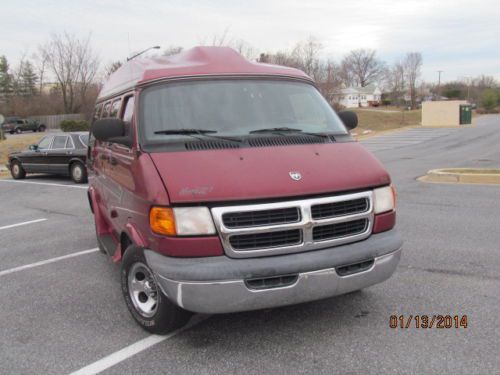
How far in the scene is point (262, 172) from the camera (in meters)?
3.48

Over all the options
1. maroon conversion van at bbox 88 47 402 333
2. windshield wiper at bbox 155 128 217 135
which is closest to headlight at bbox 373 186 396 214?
maroon conversion van at bbox 88 47 402 333

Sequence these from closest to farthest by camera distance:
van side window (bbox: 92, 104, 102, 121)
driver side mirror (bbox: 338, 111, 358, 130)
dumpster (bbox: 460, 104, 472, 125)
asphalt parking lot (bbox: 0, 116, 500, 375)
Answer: asphalt parking lot (bbox: 0, 116, 500, 375)
driver side mirror (bbox: 338, 111, 358, 130)
van side window (bbox: 92, 104, 102, 121)
dumpster (bbox: 460, 104, 472, 125)

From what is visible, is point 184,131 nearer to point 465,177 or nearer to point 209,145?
point 209,145

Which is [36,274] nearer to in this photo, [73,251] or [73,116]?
[73,251]

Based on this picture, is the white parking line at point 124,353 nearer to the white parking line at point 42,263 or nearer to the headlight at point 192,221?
the headlight at point 192,221

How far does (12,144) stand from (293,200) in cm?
2919

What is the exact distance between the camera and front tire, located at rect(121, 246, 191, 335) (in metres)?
3.60

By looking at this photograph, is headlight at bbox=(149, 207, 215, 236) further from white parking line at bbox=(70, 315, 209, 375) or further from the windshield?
white parking line at bbox=(70, 315, 209, 375)

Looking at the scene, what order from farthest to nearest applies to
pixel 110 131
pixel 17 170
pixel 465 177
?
1. pixel 17 170
2. pixel 465 177
3. pixel 110 131

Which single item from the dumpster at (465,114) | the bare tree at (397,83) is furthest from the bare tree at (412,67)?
the dumpster at (465,114)

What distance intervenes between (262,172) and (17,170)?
1531 cm

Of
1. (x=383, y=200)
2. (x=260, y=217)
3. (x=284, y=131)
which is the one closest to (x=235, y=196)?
(x=260, y=217)
